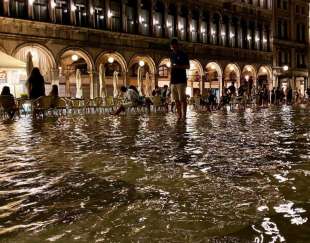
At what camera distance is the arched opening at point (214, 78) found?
123ft

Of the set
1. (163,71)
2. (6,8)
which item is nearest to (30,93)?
(6,8)

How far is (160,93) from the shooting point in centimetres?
2252

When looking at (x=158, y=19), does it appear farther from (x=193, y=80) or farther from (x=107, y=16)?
(x=193, y=80)

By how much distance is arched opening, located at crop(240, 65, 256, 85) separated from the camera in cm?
4103

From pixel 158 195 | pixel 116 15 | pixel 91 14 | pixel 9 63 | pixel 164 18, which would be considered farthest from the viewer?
pixel 164 18

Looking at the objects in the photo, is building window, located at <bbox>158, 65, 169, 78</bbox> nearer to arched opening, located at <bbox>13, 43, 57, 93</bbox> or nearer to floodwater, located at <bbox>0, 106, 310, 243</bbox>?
arched opening, located at <bbox>13, 43, 57, 93</bbox>

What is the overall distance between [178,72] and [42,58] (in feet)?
60.2

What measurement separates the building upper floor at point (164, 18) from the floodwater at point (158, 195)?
22065mm

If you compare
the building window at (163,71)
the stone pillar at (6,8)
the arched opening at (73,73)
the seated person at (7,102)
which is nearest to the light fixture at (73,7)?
the arched opening at (73,73)

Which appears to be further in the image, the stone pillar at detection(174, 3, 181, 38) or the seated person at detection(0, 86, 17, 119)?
the stone pillar at detection(174, 3, 181, 38)

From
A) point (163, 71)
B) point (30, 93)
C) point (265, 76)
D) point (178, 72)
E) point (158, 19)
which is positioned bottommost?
point (30, 93)

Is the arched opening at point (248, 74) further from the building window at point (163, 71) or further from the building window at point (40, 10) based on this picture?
the building window at point (40, 10)

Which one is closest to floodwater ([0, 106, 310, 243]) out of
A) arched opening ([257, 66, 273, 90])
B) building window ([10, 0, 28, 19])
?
building window ([10, 0, 28, 19])

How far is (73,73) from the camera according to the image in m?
31.4
